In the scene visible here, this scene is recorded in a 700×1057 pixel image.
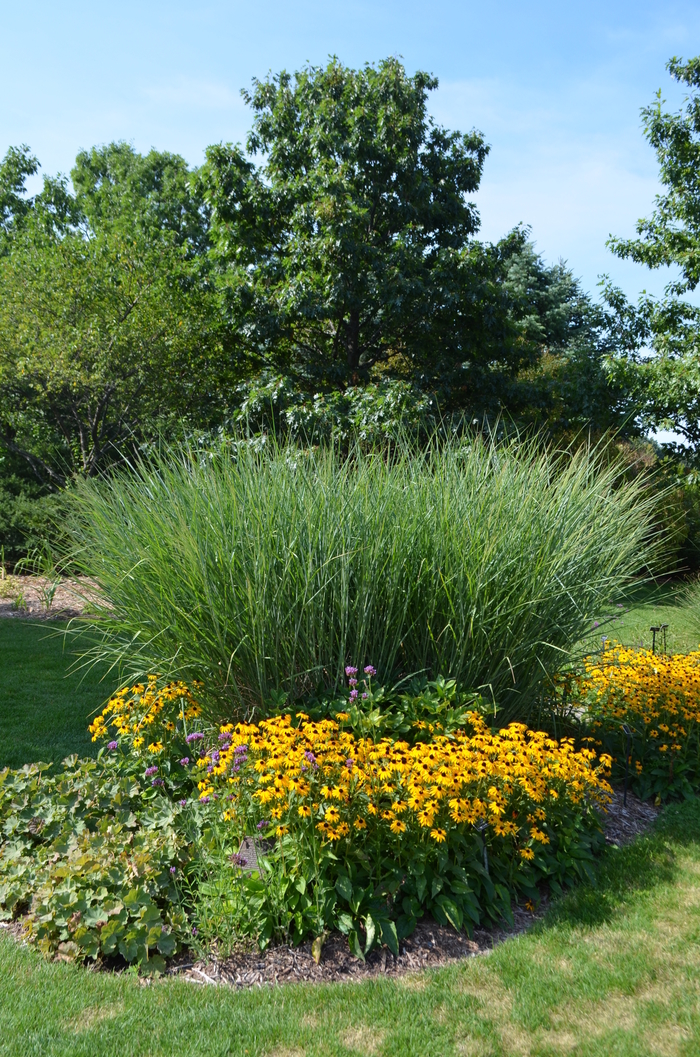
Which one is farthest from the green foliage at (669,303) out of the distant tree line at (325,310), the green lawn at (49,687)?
the green lawn at (49,687)

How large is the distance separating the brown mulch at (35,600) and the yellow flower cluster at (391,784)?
634 cm

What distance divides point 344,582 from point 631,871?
6.22 feet

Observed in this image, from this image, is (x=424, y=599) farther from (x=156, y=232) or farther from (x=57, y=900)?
(x=156, y=232)

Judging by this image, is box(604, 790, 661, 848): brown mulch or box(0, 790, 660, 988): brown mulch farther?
box(604, 790, 661, 848): brown mulch

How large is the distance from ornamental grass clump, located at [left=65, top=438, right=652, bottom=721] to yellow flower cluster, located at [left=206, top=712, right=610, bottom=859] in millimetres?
584

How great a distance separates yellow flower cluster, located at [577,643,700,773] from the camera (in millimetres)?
4766

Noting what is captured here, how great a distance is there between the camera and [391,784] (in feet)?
10.5

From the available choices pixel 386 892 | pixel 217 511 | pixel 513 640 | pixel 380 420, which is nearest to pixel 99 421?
pixel 380 420

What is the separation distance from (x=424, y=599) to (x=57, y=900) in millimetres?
2194

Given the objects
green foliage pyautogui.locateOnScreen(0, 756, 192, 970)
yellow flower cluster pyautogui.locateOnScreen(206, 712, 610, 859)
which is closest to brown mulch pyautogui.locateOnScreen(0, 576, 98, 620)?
green foliage pyautogui.locateOnScreen(0, 756, 192, 970)

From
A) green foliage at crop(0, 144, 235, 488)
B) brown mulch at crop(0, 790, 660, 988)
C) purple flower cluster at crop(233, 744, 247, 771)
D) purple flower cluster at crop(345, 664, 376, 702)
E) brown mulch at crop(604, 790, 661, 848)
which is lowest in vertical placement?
brown mulch at crop(604, 790, 661, 848)

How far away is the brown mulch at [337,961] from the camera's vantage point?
2.86 m

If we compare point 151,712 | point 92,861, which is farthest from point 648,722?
point 92,861

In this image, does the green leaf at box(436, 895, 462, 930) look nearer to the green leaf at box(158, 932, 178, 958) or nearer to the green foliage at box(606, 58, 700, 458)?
the green leaf at box(158, 932, 178, 958)
